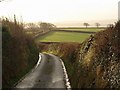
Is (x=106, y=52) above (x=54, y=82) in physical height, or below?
above

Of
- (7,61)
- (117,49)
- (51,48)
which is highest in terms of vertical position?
(117,49)

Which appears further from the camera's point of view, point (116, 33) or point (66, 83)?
point (66, 83)

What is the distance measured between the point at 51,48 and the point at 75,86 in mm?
60429

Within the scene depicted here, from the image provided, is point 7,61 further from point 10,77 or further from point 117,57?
point 117,57

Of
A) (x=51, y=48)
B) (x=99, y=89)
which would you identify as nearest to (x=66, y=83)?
(x=99, y=89)

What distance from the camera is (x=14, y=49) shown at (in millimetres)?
24453

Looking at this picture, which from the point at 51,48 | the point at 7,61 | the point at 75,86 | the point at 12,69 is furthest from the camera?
the point at 51,48

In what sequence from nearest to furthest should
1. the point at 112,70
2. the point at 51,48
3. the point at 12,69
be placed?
the point at 112,70
the point at 12,69
the point at 51,48

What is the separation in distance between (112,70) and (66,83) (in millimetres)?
8004

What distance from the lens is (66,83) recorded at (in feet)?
72.4

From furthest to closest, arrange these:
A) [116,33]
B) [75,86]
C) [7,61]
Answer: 1. [7,61]
2. [75,86]
3. [116,33]

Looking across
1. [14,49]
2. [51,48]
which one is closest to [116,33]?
[14,49]

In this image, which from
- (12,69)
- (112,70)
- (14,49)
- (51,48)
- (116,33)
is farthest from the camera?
(51,48)

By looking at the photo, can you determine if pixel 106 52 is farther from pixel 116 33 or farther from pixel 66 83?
pixel 66 83
